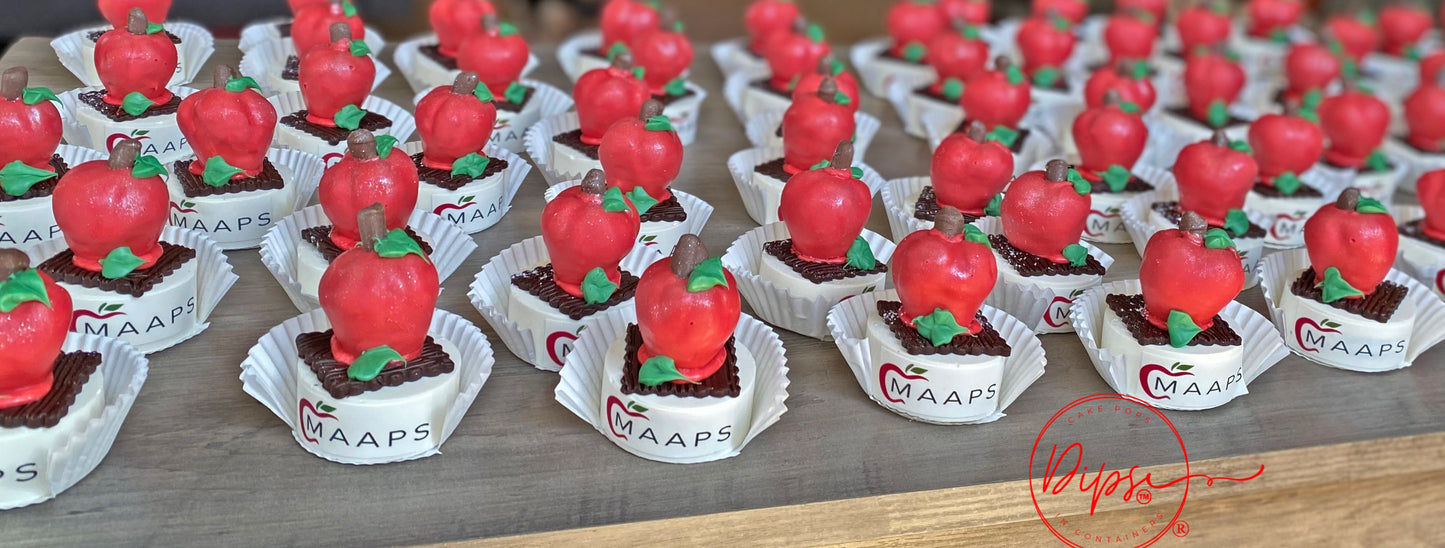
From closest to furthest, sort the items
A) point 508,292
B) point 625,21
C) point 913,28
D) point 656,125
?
1. point 508,292
2. point 656,125
3. point 625,21
4. point 913,28

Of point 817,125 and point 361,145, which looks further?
point 817,125

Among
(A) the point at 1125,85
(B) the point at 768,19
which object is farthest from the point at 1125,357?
(B) the point at 768,19

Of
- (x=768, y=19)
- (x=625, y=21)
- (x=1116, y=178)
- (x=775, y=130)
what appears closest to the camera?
(x=1116, y=178)

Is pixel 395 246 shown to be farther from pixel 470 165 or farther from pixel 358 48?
pixel 358 48

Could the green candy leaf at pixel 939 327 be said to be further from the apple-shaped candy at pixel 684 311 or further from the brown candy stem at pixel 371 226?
the brown candy stem at pixel 371 226

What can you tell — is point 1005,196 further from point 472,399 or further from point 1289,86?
point 1289,86

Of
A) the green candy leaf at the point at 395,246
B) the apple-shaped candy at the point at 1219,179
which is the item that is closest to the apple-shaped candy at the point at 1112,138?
the apple-shaped candy at the point at 1219,179

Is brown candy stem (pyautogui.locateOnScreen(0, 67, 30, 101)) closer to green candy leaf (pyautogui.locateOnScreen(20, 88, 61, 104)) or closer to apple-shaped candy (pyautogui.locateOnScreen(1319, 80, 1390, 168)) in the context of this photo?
green candy leaf (pyautogui.locateOnScreen(20, 88, 61, 104))

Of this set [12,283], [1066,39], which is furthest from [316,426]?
[1066,39]
